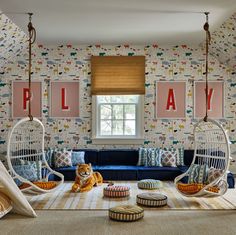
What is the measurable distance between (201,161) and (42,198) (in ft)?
10.5

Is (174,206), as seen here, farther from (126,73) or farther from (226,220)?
(126,73)

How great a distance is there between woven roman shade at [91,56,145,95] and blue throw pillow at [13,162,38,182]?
2338 millimetres

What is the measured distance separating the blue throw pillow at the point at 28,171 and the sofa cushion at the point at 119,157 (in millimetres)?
1756

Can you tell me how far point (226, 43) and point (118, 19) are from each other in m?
2.21

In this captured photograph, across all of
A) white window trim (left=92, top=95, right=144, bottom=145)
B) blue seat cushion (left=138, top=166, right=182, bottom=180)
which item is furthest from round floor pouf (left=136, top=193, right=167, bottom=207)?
white window trim (left=92, top=95, right=144, bottom=145)

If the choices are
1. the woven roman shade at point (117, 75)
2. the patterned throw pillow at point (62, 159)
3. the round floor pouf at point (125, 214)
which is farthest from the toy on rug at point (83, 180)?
the woven roman shade at point (117, 75)

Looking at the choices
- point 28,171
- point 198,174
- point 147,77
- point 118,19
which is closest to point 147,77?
point 147,77

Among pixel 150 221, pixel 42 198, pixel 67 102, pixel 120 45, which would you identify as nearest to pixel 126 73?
pixel 120 45

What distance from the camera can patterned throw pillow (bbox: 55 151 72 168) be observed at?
7.18 metres

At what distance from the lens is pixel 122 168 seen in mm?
7137

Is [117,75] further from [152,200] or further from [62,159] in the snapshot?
[152,200]

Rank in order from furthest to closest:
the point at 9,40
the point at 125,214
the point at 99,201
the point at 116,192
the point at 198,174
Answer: the point at 9,40 → the point at 198,174 → the point at 116,192 → the point at 99,201 → the point at 125,214

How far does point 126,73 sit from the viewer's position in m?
7.87

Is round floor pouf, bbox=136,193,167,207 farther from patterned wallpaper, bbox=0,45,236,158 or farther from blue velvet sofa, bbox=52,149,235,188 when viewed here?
patterned wallpaper, bbox=0,45,236,158
